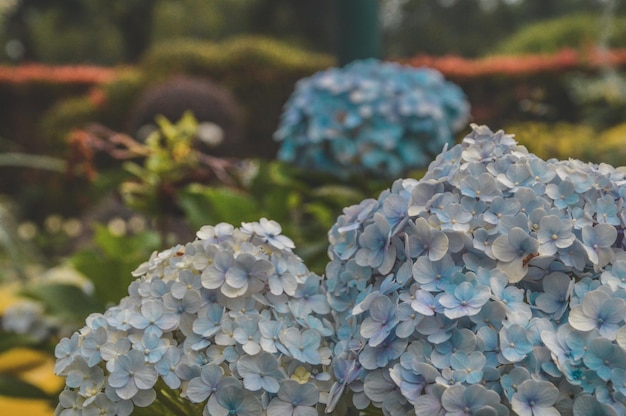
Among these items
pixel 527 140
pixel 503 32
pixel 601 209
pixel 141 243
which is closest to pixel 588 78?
pixel 527 140

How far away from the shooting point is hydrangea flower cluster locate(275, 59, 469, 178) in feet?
9.47

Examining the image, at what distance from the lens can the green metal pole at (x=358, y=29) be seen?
4.47 metres

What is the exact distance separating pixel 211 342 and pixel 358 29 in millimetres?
3605

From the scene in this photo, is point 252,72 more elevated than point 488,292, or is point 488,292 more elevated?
point 488,292

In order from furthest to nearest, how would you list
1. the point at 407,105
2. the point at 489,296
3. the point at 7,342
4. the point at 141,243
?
the point at 407,105 → the point at 141,243 → the point at 7,342 → the point at 489,296

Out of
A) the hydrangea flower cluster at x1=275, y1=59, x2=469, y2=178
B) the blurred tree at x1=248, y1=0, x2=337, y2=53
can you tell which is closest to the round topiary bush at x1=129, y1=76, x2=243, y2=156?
the hydrangea flower cluster at x1=275, y1=59, x2=469, y2=178

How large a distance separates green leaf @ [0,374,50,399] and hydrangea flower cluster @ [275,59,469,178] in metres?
1.20

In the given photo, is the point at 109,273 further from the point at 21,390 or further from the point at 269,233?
the point at 269,233

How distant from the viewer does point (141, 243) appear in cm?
267

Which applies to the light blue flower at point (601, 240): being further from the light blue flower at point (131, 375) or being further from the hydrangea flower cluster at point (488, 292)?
the light blue flower at point (131, 375)

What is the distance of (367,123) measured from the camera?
Answer: 9.58 feet

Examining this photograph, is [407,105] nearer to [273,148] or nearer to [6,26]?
[273,148]

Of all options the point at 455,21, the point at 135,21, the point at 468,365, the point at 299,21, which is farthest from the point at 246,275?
the point at 455,21

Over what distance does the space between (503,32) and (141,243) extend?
28.7 meters
